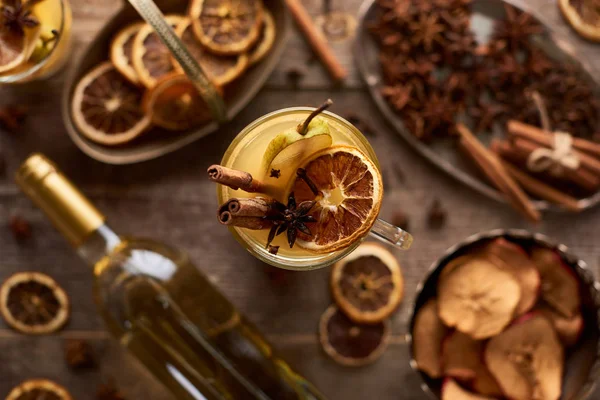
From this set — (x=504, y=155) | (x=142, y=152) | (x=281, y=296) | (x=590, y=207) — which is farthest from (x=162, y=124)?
(x=590, y=207)

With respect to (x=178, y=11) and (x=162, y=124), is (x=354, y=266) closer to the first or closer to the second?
(x=162, y=124)

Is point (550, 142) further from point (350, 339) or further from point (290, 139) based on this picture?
point (290, 139)

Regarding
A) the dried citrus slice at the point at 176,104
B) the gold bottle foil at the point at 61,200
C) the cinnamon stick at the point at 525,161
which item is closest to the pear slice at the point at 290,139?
the gold bottle foil at the point at 61,200

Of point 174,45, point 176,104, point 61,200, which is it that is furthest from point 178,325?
point 174,45

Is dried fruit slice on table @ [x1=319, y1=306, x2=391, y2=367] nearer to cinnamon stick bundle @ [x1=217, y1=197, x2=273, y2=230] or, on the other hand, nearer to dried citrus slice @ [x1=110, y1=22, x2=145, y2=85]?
cinnamon stick bundle @ [x1=217, y1=197, x2=273, y2=230]

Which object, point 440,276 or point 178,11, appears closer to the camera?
point 440,276

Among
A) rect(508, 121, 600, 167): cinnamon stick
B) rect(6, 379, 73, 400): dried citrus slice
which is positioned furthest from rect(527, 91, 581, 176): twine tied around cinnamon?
rect(6, 379, 73, 400): dried citrus slice

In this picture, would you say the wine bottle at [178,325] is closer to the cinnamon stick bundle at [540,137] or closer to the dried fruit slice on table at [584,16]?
the cinnamon stick bundle at [540,137]
